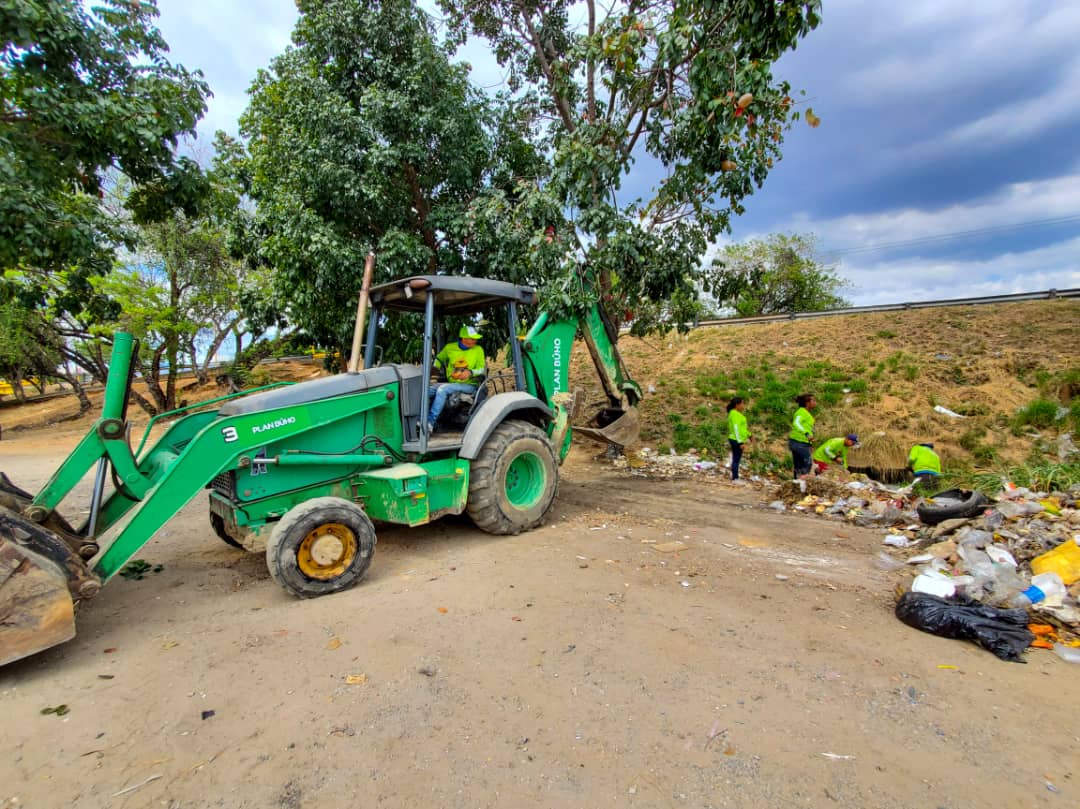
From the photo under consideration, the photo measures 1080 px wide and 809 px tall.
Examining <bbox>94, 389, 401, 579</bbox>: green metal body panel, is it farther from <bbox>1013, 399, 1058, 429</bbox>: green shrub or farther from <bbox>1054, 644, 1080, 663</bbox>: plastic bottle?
<bbox>1013, 399, 1058, 429</bbox>: green shrub

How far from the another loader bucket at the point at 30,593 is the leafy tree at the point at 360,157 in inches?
214

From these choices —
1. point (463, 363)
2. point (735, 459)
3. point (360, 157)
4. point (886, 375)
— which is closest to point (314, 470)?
point (463, 363)

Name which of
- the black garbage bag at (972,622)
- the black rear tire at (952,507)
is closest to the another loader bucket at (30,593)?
the black garbage bag at (972,622)

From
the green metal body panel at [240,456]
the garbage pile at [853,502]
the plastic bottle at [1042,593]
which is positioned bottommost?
the garbage pile at [853,502]

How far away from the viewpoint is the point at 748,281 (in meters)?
8.51

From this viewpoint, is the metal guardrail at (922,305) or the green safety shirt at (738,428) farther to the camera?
the metal guardrail at (922,305)

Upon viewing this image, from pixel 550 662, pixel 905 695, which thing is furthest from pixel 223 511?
pixel 905 695

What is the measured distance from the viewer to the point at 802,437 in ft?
26.5

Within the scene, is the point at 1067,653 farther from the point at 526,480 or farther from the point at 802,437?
the point at 802,437

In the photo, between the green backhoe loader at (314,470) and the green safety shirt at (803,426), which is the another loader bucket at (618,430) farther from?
the green safety shirt at (803,426)

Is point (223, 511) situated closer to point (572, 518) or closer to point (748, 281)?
point (572, 518)

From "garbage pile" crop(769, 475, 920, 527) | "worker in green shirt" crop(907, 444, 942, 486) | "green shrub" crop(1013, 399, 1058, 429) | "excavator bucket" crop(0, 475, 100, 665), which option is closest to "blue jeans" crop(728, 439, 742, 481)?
"garbage pile" crop(769, 475, 920, 527)

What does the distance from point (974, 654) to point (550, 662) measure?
234 centimetres

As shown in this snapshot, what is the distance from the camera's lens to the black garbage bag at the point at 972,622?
317 centimetres
